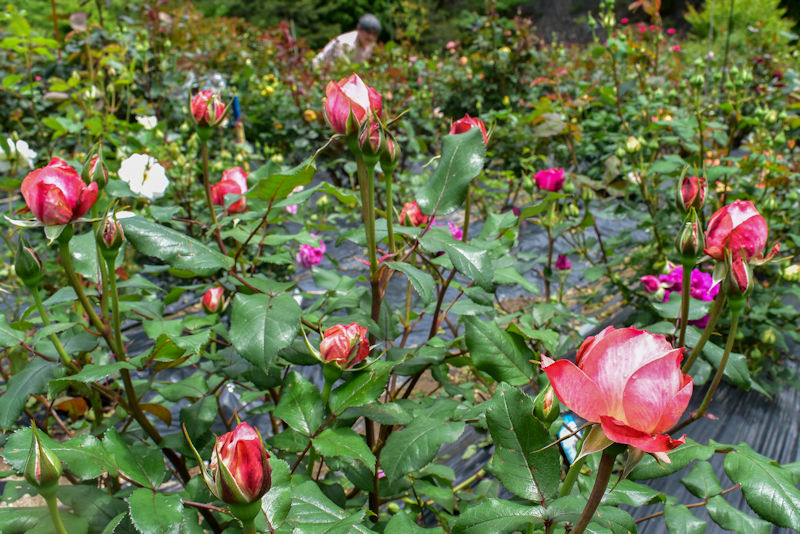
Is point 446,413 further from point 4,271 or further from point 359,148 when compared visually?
point 4,271

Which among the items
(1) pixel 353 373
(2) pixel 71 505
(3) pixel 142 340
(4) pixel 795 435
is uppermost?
(1) pixel 353 373

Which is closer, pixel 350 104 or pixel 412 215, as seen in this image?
pixel 350 104

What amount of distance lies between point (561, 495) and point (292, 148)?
8.23 ft

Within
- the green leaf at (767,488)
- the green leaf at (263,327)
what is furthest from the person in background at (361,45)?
the green leaf at (767,488)

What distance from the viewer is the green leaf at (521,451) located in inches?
15.7

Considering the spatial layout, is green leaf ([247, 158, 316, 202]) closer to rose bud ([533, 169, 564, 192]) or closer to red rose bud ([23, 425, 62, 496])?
red rose bud ([23, 425, 62, 496])

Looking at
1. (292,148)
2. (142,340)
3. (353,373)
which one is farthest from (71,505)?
(292,148)

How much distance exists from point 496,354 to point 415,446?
11 cm

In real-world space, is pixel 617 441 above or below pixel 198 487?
above

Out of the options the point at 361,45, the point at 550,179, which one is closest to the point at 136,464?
the point at 550,179

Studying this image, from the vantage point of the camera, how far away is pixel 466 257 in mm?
511

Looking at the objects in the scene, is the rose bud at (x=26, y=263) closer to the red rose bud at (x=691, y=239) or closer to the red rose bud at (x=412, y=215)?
the red rose bud at (x=412, y=215)

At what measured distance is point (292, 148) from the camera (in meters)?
2.71

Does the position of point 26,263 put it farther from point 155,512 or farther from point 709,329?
point 709,329
